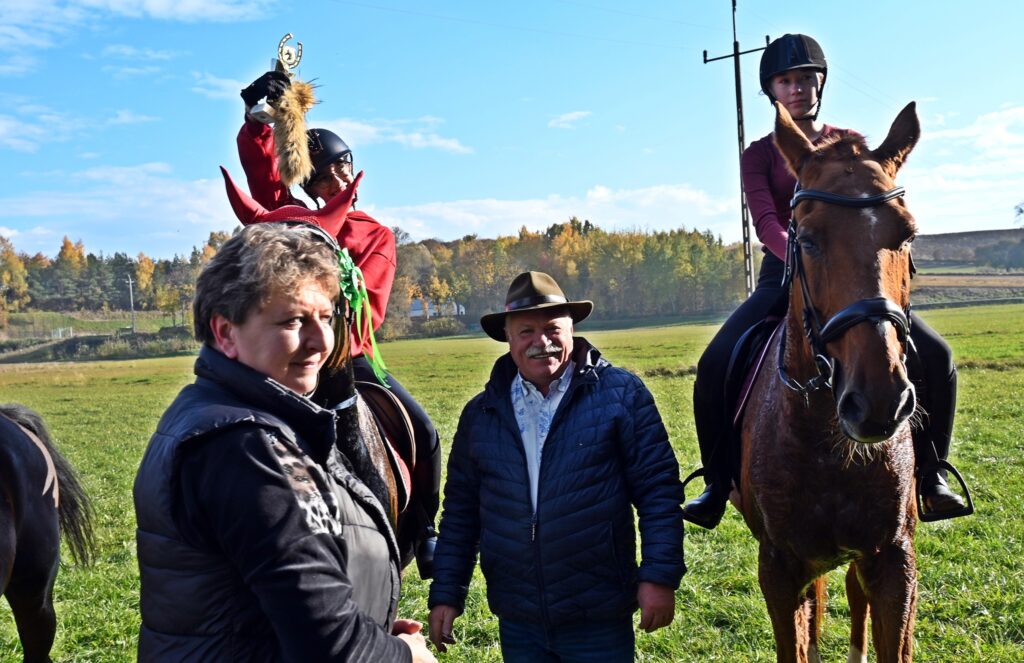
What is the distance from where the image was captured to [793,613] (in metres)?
3.70

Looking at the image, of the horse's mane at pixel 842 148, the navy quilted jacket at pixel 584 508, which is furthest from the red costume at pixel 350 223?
the horse's mane at pixel 842 148

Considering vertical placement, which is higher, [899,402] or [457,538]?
[899,402]

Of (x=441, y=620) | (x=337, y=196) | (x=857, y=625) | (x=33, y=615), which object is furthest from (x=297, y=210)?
(x=857, y=625)

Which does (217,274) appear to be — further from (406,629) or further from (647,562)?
(647,562)

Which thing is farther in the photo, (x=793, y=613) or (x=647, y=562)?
(x=793, y=613)

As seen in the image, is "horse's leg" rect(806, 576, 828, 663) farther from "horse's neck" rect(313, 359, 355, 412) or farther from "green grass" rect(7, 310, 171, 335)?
"green grass" rect(7, 310, 171, 335)

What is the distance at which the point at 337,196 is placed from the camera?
3551 millimetres

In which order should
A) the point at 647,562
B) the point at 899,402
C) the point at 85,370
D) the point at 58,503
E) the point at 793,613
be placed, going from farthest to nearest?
the point at 85,370, the point at 58,503, the point at 793,613, the point at 647,562, the point at 899,402

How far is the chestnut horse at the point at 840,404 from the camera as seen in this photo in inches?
113

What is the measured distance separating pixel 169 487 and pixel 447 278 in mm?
82280

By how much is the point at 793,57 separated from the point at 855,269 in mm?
2260

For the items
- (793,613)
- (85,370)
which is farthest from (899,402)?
(85,370)

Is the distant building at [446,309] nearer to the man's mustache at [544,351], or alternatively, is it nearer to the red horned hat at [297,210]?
the red horned hat at [297,210]

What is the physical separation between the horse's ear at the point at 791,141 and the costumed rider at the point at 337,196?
1889 millimetres
